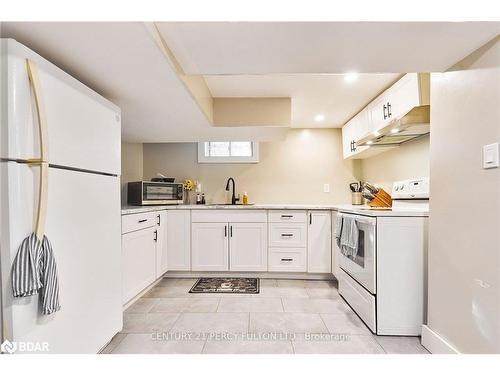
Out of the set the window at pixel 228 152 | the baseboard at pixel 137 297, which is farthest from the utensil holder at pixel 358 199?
the baseboard at pixel 137 297

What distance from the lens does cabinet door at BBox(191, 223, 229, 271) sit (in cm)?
298

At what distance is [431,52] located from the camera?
1.31 metres

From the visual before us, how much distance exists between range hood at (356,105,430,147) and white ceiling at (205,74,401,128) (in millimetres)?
481

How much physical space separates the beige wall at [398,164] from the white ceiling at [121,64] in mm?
2032

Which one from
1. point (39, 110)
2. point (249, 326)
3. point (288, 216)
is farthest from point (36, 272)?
point (288, 216)

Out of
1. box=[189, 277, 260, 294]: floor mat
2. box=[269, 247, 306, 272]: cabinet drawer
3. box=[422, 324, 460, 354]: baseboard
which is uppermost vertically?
box=[269, 247, 306, 272]: cabinet drawer

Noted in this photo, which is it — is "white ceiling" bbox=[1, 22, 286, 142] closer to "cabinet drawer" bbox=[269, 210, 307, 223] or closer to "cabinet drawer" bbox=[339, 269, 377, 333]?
"cabinet drawer" bbox=[269, 210, 307, 223]

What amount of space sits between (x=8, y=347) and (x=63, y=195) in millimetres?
606

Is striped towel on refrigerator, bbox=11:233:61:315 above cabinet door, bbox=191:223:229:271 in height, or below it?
above

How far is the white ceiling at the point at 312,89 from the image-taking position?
2.20 m

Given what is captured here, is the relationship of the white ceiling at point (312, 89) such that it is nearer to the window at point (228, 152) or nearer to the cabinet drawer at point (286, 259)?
the window at point (228, 152)

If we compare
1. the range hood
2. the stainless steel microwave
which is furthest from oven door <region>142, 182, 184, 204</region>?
the range hood
